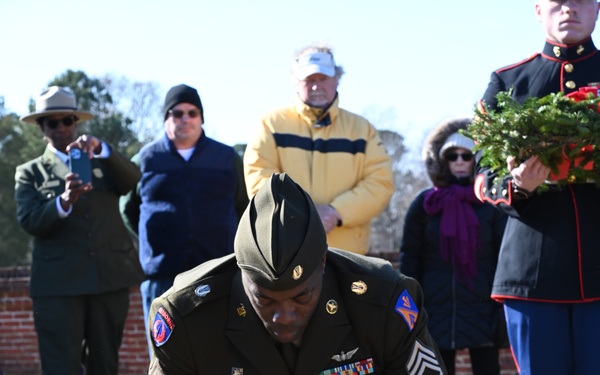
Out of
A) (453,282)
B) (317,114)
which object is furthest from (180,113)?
(453,282)

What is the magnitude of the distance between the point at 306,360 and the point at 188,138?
326 cm

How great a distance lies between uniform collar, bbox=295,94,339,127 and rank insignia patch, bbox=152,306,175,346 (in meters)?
2.83

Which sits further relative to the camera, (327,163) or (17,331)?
(17,331)

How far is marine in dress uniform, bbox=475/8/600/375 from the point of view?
4.44 meters

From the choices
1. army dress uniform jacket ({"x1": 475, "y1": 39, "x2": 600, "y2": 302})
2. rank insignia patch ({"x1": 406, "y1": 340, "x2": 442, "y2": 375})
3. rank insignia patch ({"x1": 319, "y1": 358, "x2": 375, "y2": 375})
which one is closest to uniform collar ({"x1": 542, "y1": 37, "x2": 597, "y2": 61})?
army dress uniform jacket ({"x1": 475, "y1": 39, "x2": 600, "y2": 302})

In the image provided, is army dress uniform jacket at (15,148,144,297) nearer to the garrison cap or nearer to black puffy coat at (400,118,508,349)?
black puffy coat at (400,118,508,349)

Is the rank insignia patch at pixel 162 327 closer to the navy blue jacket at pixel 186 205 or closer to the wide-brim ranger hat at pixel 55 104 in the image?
the navy blue jacket at pixel 186 205

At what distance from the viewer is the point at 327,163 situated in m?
6.42

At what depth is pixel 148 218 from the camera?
6668 mm

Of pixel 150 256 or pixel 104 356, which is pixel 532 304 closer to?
pixel 150 256

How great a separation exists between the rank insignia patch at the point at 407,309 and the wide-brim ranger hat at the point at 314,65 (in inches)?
115

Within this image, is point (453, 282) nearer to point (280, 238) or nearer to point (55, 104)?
point (55, 104)

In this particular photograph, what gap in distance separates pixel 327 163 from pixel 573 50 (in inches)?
83.1

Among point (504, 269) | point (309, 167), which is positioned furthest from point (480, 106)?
point (309, 167)
